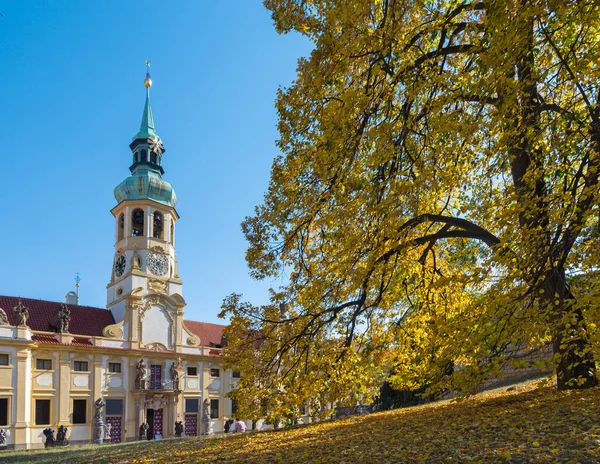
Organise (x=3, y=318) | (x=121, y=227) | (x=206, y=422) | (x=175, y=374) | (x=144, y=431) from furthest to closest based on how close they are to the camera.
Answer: (x=121, y=227) < (x=206, y=422) < (x=175, y=374) < (x=144, y=431) < (x=3, y=318)

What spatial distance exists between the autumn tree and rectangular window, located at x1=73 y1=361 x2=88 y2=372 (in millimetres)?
30934

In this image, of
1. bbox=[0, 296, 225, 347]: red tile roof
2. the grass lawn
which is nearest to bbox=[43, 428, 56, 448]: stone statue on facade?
bbox=[0, 296, 225, 347]: red tile roof

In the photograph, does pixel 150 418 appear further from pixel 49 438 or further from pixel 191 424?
pixel 49 438

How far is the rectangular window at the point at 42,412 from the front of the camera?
119 feet

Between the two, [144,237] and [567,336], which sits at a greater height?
[144,237]

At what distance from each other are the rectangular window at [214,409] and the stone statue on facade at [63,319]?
44.3ft

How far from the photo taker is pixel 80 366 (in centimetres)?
3888

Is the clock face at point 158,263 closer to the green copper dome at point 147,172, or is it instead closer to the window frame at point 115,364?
the green copper dome at point 147,172

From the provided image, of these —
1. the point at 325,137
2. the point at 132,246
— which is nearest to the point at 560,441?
the point at 325,137

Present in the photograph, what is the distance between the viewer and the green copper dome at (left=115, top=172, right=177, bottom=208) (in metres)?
47.6

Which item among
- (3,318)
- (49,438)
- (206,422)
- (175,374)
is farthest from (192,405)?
(3,318)

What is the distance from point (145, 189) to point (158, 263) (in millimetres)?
6584

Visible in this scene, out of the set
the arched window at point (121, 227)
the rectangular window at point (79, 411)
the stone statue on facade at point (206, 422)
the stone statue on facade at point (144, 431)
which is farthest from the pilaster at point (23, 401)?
the arched window at point (121, 227)

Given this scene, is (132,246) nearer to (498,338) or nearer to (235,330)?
(235,330)
